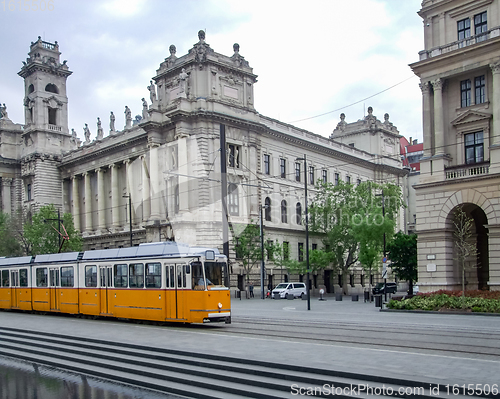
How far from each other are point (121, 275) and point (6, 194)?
60.3 metres

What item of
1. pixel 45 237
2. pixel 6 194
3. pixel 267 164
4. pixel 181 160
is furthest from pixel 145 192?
pixel 6 194

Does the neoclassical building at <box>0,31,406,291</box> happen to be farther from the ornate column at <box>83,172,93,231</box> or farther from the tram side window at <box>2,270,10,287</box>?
the tram side window at <box>2,270,10,287</box>

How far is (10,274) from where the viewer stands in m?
34.1

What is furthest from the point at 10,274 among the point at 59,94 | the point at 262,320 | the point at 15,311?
the point at 59,94

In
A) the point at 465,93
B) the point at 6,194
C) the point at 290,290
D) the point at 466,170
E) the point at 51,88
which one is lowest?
the point at 290,290

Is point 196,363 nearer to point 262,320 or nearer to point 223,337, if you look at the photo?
point 223,337

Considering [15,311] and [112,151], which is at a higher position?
[112,151]

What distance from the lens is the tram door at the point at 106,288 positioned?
84.0 ft

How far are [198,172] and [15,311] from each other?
2206 cm

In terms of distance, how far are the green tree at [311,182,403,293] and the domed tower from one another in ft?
123

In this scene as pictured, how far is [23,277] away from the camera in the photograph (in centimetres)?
3269

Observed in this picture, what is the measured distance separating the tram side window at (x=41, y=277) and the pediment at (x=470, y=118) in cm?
2683

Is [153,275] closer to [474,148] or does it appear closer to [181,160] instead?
[474,148]

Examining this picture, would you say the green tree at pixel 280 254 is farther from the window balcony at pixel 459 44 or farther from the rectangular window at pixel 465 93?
the window balcony at pixel 459 44
